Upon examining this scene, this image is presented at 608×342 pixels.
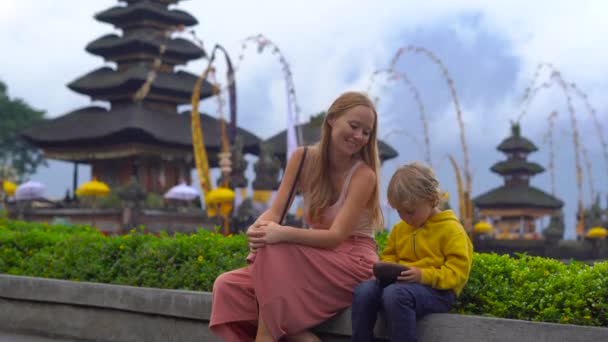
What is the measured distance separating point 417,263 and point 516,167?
53353mm

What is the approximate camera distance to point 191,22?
4178 centimetres

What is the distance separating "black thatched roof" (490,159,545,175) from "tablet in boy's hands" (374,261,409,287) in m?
53.5

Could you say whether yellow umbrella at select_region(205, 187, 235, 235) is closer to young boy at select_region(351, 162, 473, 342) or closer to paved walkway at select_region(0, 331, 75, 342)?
paved walkway at select_region(0, 331, 75, 342)

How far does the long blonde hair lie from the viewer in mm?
4461

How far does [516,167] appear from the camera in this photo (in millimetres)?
55719

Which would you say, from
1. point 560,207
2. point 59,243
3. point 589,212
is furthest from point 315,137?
point 59,243

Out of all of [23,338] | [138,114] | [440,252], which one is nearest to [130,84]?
[138,114]

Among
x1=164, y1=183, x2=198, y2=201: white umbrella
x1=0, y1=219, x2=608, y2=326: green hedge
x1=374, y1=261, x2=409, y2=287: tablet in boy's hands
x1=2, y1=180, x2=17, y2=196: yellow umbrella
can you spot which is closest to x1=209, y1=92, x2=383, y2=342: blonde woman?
x1=374, y1=261, x2=409, y2=287: tablet in boy's hands

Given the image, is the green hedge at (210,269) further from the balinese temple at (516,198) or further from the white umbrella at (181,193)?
the balinese temple at (516,198)

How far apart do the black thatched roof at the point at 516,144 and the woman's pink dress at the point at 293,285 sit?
176 feet

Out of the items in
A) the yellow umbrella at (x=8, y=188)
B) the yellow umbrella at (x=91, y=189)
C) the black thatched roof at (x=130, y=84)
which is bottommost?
the yellow umbrella at (x=91, y=189)

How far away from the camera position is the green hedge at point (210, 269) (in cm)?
429

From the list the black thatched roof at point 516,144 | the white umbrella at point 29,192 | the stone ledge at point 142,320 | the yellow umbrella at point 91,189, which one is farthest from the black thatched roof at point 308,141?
the stone ledge at point 142,320

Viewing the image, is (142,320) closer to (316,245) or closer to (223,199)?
(316,245)
